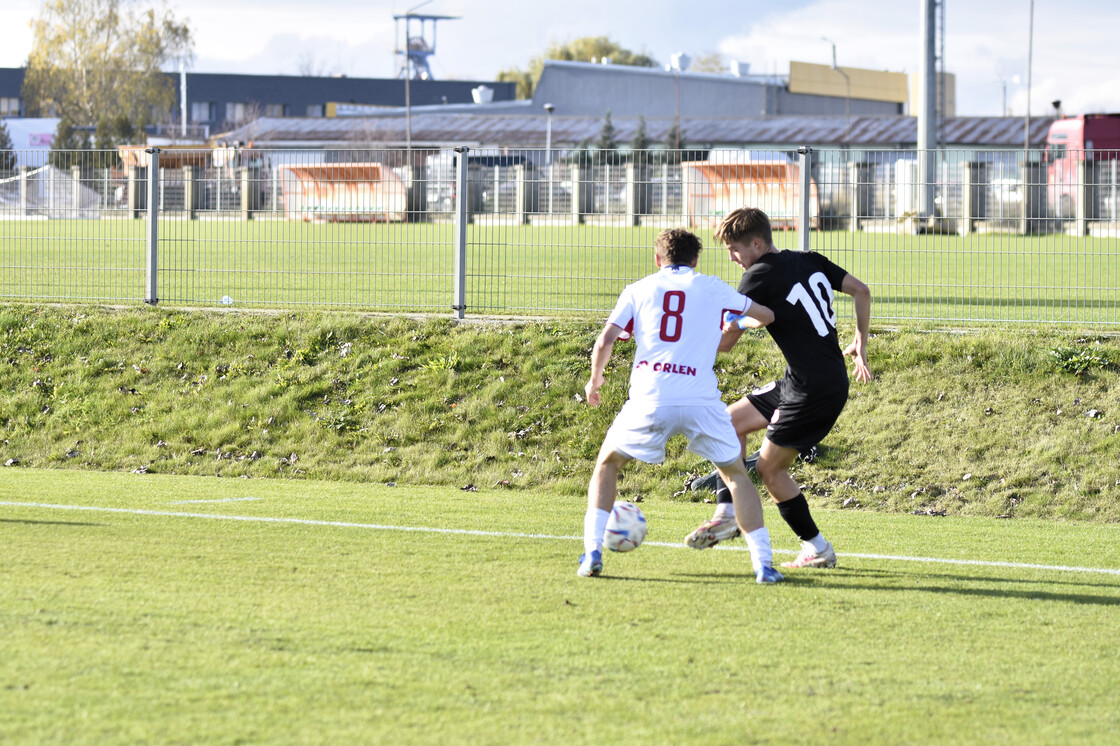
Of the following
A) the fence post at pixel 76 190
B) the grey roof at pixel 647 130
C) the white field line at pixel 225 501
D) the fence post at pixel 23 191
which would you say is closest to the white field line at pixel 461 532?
the white field line at pixel 225 501

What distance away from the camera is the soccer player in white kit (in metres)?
6.03

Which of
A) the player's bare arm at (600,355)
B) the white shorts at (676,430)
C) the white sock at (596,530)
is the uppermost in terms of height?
the player's bare arm at (600,355)

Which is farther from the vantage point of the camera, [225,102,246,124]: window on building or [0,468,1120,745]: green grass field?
[225,102,246,124]: window on building

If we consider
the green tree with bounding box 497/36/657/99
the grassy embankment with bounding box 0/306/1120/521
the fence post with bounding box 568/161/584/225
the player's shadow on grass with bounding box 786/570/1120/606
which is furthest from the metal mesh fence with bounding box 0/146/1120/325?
the green tree with bounding box 497/36/657/99

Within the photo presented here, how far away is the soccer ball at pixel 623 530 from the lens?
6.21m

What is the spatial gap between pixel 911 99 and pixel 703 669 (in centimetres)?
11489

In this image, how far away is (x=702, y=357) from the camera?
6.07 metres

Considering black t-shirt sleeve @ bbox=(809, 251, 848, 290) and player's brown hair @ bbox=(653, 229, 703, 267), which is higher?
player's brown hair @ bbox=(653, 229, 703, 267)

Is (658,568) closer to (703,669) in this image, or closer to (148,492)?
(703,669)

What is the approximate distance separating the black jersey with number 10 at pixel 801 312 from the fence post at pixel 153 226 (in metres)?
9.28

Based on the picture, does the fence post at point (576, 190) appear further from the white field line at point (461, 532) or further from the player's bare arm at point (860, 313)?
the player's bare arm at point (860, 313)

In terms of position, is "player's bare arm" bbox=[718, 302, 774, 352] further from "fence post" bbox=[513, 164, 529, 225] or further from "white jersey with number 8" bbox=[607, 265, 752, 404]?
"fence post" bbox=[513, 164, 529, 225]

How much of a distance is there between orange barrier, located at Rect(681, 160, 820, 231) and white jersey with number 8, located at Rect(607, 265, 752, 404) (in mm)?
6901

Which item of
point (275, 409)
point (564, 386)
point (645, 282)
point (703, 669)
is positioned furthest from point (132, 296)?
point (703, 669)
